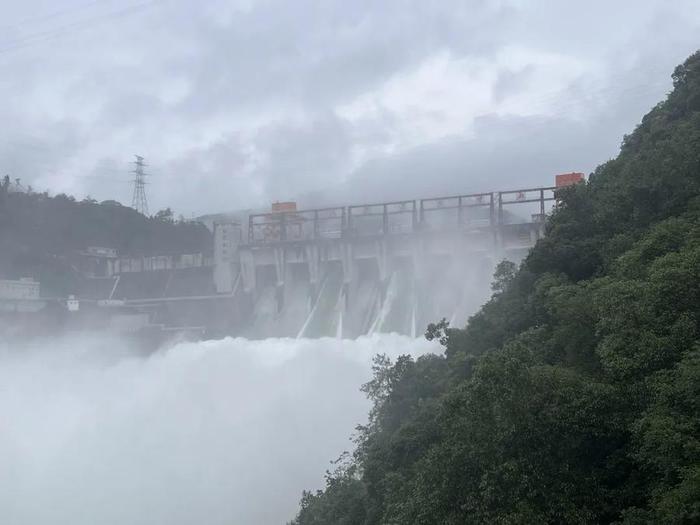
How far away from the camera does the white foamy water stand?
73.2 feet

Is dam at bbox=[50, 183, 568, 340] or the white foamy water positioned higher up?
dam at bbox=[50, 183, 568, 340]

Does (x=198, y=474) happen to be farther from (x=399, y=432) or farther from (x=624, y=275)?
(x=624, y=275)

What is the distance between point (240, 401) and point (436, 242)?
13456mm

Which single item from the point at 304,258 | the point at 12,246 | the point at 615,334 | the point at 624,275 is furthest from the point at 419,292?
the point at 12,246

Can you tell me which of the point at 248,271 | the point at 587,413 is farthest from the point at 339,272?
the point at 587,413

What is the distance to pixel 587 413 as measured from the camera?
929 centimetres

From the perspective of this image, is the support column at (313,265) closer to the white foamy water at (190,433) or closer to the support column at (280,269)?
the support column at (280,269)

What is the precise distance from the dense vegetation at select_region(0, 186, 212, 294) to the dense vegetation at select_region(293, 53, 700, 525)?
4029cm

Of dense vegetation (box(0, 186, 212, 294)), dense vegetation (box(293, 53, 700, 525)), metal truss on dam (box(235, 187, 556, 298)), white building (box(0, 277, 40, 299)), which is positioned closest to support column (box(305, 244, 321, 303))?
metal truss on dam (box(235, 187, 556, 298))

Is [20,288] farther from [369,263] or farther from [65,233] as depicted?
[369,263]

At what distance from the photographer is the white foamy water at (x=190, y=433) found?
2230 centimetres

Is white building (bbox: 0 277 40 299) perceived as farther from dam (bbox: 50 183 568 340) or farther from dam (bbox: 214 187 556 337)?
dam (bbox: 214 187 556 337)

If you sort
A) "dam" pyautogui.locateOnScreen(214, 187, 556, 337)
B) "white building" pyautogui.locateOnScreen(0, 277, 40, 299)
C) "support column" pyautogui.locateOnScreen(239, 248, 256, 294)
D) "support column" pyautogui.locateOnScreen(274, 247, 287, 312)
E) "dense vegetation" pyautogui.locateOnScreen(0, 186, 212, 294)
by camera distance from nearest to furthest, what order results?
1. "dam" pyautogui.locateOnScreen(214, 187, 556, 337)
2. "support column" pyautogui.locateOnScreen(274, 247, 287, 312)
3. "support column" pyautogui.locateOnScreen(239, 248, 256, 294)
4. "white building" pyautogui.locateOnScreen(0, 277, 40, 299)
5. "dense vegetation" pyautogui.locateOnScreen(0, 186, 212, 294)

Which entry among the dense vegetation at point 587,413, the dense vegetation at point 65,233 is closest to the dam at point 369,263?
the dense vegetation at point 65,233
